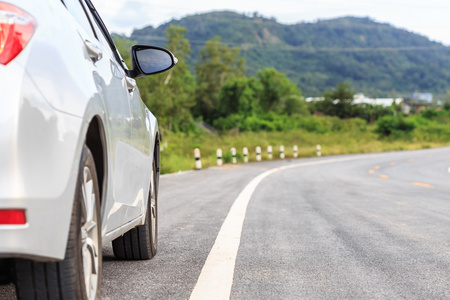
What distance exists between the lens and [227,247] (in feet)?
15.4

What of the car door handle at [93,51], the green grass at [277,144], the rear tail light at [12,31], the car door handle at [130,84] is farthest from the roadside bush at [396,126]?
the rear tail light at [12,31]

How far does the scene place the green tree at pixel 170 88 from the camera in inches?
2426

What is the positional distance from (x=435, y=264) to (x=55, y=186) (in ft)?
9.46

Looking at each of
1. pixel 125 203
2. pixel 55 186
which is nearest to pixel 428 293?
pixel 125 203

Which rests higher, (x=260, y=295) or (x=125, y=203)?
(x=125, y=203)

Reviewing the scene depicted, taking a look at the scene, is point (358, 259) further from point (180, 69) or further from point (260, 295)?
point (180, 69)

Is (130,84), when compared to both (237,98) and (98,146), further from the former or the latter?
(237,98)

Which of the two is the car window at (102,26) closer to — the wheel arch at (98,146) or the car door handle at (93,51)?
the car door handle at (93,51)

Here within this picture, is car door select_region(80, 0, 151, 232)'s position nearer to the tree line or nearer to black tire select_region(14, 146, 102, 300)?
black tire select_region(14, 146, 102, 300)

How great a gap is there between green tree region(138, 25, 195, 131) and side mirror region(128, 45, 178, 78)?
177 feet

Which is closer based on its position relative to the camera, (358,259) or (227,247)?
(358,259)

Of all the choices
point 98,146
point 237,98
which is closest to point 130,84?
point 98,146

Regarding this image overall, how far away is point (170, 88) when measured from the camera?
6631 centimetres

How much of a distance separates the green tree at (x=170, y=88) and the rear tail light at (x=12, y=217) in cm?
5629
